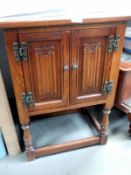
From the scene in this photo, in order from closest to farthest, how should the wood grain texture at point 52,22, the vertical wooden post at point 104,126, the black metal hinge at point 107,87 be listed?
the wood grain texture at point 52,22
the black metal hinge at point 107,87
the vertical wooden post at point 104,126

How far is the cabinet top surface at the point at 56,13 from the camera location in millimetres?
817

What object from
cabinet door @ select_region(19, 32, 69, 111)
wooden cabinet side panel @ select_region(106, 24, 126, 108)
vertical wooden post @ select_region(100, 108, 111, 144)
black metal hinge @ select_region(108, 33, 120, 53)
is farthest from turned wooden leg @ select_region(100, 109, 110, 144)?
black metal hinge @ select_region(108, 33, 120, 53)

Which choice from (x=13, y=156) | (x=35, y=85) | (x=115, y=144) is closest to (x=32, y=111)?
(x=35, y=85)

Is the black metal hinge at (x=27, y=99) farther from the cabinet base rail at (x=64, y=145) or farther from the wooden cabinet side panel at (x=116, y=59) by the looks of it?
the wooden cabinet side panel at (x=116, y=59)

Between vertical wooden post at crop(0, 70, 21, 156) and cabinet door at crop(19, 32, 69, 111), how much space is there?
0.63ft

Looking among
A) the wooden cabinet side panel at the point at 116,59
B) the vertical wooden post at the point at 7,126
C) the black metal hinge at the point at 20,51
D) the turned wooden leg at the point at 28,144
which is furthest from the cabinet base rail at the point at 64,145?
the black metal hinge at the point at 20,51

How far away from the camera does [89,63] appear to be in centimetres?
102

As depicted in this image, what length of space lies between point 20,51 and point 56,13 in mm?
233

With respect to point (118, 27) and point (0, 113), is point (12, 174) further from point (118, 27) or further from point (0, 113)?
point (118, 27)

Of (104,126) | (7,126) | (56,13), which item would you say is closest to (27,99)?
(7,126)

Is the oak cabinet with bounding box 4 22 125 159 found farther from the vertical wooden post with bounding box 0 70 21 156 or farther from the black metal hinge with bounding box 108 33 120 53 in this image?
the vertical wooden post with bounding box 0 70 21 156

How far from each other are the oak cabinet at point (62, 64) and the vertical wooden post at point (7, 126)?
128 millimetres

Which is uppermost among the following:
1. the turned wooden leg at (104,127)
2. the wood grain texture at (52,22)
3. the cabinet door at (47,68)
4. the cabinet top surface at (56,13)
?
the cabinet top surface at (56,13)

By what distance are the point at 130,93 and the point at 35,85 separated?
68cm
